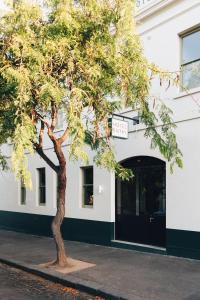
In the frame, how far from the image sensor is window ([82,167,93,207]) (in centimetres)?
1368

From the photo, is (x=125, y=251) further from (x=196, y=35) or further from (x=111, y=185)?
(x=196, y=35)

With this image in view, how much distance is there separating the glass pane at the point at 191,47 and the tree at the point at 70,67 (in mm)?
2039

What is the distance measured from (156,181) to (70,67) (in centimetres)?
474

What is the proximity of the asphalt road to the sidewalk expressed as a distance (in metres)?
0.19

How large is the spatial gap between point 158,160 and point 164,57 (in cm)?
295

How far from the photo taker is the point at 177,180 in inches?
404

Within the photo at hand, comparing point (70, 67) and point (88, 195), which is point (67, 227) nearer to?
point (88, 195)

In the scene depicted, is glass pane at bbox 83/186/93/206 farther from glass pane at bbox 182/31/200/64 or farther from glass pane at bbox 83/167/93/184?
glass pane at bbox 182/31/200/64

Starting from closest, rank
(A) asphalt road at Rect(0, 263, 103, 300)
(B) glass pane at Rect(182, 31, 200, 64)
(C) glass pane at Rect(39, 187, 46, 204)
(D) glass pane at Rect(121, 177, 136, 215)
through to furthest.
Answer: (A) asphalt road at Rect(0, 263, 103, 300) < (B) glass pane at Rect(182, 31, 200, 64) < (D) glass pane at Rect(121, 177, 136, 215) < (C) glass pane at Rect(39, 187, 46, 204)

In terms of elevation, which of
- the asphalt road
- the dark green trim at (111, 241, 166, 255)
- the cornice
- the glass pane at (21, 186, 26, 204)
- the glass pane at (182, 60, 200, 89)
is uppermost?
the cornice

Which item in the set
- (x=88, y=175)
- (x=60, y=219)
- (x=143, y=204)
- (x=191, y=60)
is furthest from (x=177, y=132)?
(x=88, y=175)

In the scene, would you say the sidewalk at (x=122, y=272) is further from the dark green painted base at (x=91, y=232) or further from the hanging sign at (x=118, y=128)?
the hanging sign at (x=118, y=128)

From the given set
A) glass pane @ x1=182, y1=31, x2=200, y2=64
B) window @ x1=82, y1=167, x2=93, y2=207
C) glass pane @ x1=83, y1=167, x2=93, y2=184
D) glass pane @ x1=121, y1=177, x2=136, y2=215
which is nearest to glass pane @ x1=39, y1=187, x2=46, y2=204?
window @ x1=82, y1=167, x2=93, y2=207

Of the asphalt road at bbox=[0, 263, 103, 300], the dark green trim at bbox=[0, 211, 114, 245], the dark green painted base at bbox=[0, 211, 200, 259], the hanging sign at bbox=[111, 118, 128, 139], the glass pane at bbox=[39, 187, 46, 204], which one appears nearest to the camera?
the asphalt road at bbox=[0, 263, 103, 300]
